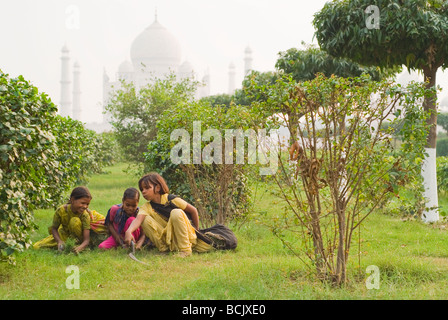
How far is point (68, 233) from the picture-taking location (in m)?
6.10

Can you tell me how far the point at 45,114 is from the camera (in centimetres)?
507

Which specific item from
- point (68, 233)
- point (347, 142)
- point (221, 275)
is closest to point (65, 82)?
point (68, 233)

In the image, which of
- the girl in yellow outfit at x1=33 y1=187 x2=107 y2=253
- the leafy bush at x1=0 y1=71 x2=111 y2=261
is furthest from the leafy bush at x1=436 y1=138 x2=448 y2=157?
the leafy bush at x1=0 y1=71 x2=111 y2=261

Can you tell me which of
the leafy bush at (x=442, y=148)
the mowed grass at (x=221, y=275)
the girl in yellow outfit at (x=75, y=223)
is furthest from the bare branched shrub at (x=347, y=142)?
the leafy bush at (x=442, y=148)

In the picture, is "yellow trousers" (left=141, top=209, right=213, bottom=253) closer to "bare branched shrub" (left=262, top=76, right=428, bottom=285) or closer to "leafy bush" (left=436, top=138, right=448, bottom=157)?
"bare branched shrub" (left=262, top=76, right=428, bottom=285)

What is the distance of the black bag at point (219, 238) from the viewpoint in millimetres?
5867

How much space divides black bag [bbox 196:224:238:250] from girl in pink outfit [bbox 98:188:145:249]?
0.65 m

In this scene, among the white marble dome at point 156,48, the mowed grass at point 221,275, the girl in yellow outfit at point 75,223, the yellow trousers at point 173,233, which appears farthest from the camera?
the white marble dome at point 156,48

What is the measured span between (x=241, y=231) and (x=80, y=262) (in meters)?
2.35

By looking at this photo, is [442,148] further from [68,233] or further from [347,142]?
[347,142]

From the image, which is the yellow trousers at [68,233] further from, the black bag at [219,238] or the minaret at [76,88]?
the minaret at [76,88]

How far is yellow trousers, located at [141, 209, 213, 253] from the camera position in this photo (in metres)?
5.58

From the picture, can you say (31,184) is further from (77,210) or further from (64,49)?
(64,49)

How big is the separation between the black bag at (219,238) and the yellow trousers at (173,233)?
0.21ft
